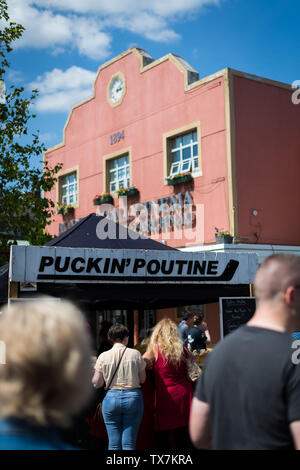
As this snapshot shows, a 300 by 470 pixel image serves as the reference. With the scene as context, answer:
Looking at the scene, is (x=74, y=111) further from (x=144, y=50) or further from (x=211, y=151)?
(x=211, y=151)

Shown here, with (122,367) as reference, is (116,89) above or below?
above

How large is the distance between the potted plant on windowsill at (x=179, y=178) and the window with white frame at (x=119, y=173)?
8.02 feet

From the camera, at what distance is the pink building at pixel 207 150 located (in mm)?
15477

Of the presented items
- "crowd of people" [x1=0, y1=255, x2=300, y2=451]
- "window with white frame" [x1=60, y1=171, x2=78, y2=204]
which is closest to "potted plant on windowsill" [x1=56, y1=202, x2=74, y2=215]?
"window with white frame" [x1=60, y1=171, x2=78, y2=204]

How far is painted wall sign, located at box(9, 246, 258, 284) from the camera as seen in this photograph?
260 inches

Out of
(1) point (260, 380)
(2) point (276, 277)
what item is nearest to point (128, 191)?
(2) point (276, 277)

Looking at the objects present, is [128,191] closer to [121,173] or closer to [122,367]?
[121,173]

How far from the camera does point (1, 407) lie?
5.06 ft

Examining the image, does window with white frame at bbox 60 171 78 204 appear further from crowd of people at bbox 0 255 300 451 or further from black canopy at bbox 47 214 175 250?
crowd of people at bbox 0 255 300 451

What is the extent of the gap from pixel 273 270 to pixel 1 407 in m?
1.28

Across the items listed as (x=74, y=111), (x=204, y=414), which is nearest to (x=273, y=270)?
(x=204, y=414)

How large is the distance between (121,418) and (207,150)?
11604mm

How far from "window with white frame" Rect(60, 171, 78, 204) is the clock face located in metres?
3.60

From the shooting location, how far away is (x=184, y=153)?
55.6 feet
